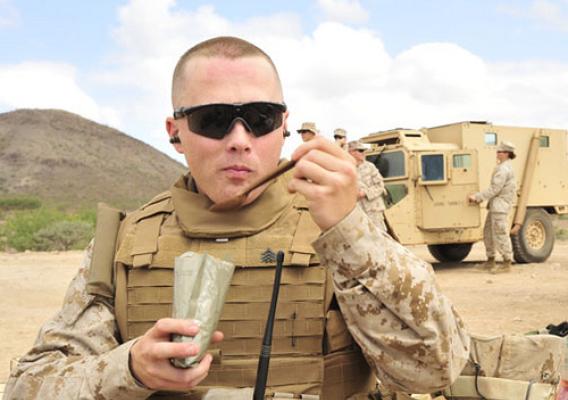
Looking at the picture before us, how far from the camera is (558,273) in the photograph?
11.1 metres

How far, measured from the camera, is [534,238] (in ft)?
41.6

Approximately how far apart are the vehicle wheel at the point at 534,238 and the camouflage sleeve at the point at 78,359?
11.5 m

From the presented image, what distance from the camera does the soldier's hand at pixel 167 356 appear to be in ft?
4.27

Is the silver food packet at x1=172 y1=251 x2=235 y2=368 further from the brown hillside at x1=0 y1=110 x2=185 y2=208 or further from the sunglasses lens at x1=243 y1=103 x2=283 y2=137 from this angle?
the brown hillside at x1=0 y1=110 x2=185 y2=208

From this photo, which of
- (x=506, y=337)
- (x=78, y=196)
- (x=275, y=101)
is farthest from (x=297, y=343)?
(x=78, y=196)

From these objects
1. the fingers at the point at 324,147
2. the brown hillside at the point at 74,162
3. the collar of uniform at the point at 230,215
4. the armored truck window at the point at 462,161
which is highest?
the brown hillside at the point at 74,162

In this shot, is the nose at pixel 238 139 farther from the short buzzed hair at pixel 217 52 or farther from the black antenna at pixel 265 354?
the black antenna at pixel 265 354

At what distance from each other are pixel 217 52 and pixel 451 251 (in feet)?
38.8

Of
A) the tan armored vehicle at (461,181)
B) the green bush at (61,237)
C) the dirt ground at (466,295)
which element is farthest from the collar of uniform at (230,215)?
the green bush at (61,237)

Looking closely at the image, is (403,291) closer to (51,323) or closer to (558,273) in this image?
(51,323)

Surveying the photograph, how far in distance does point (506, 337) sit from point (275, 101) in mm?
1020

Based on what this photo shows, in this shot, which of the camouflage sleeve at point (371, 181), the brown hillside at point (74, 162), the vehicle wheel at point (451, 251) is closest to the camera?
the camouflage sleeve at point (371, 181)

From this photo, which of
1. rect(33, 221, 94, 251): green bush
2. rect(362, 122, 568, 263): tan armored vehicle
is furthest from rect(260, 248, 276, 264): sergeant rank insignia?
rect(33, 221, 94, 251): green bush

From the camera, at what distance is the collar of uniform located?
1811 mm
